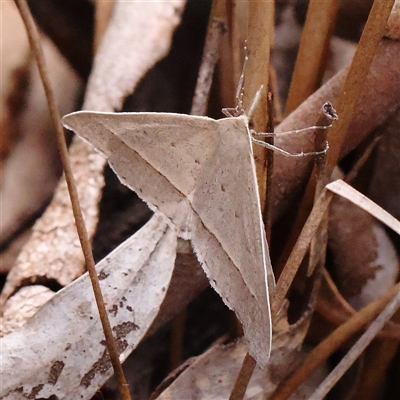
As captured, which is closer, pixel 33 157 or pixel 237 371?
pixel 237 371

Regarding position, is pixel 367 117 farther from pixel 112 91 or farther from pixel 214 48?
pixel 112 91

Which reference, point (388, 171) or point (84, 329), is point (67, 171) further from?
point (388, 171)

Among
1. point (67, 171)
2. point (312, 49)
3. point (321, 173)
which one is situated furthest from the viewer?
point (312, 49)

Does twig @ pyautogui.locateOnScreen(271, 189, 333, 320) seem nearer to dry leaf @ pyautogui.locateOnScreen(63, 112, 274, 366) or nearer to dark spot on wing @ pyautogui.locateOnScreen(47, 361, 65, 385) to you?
dry leaf @ pyautogui.locateOnScreen(63, 112, 274, 366)

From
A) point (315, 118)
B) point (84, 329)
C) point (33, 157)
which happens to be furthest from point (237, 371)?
point (33, 157)

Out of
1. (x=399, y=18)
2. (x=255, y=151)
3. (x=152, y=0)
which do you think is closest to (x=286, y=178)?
(x=255, y=151)

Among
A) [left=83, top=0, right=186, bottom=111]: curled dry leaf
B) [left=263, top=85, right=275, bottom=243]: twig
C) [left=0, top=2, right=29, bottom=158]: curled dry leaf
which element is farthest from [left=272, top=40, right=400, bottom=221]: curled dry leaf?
[left=0, top=2, right=29, bottom=158]: curled dry leaf

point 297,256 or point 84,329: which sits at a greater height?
point 297,256
